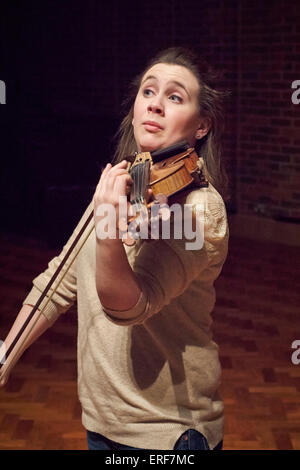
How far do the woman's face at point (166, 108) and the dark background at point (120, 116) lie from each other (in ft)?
15.9

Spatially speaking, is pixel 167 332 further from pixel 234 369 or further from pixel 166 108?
pixel 234 369

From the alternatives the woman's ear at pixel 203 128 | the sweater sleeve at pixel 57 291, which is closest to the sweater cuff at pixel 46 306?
the sweater sleeve at pixel 57 291

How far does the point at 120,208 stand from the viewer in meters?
1.17

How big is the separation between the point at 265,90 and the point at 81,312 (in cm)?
511

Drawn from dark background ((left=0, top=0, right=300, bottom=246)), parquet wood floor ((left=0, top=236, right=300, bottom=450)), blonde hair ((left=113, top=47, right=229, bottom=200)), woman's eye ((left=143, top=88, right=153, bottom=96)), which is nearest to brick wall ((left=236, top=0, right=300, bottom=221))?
dark background ((left=0, top=0, right=300, bottom=246))

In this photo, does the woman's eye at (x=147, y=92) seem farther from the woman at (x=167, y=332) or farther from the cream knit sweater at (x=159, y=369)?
the cream knit sweater at (x=159, y=369)

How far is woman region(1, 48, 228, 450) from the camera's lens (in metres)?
1.39

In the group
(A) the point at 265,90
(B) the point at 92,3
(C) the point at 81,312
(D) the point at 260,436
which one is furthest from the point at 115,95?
(C) the point at 81,312

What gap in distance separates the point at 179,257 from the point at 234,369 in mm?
2625

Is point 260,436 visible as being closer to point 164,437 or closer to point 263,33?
point 164,437

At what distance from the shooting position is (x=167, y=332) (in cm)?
145

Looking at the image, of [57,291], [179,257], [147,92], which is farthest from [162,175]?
[57,291]

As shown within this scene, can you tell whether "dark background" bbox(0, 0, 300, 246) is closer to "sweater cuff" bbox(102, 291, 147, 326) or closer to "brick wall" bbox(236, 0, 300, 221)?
"brick wall" bbox(236, 0, 300, 221)

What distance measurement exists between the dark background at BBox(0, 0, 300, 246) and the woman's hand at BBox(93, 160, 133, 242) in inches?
204
